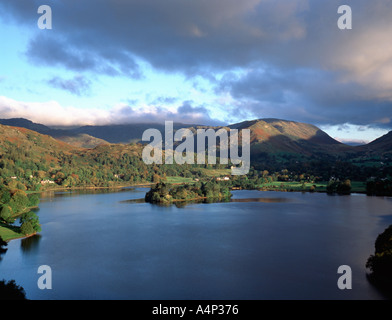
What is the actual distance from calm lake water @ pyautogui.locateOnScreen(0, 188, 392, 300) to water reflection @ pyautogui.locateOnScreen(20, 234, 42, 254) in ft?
0.78

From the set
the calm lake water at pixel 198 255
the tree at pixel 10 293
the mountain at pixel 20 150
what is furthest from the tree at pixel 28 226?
the mountain at pixel 20 150

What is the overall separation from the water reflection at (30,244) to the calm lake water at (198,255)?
24cm

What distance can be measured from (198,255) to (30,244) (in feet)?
79.1

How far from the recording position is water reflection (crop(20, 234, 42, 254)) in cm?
4078

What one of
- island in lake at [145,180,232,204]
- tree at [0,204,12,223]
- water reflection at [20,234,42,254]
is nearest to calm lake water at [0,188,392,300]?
water reflection at [20,234,42,254]

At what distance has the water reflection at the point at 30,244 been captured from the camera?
134 feet

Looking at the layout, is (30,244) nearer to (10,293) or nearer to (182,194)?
(10,293)

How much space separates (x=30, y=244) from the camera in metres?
43.9

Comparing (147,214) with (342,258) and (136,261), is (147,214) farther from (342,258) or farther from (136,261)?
(342,258)

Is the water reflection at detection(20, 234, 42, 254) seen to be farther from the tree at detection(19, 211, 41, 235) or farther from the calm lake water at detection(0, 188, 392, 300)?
the tree at detection(19, 211, 41, 235)

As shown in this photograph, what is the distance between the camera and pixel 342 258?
123 ft

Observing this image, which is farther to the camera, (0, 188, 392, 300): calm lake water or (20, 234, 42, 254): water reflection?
(20, 234, 42, 254): water reflection

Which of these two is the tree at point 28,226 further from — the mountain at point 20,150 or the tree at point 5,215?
the mountain at point 20,150
